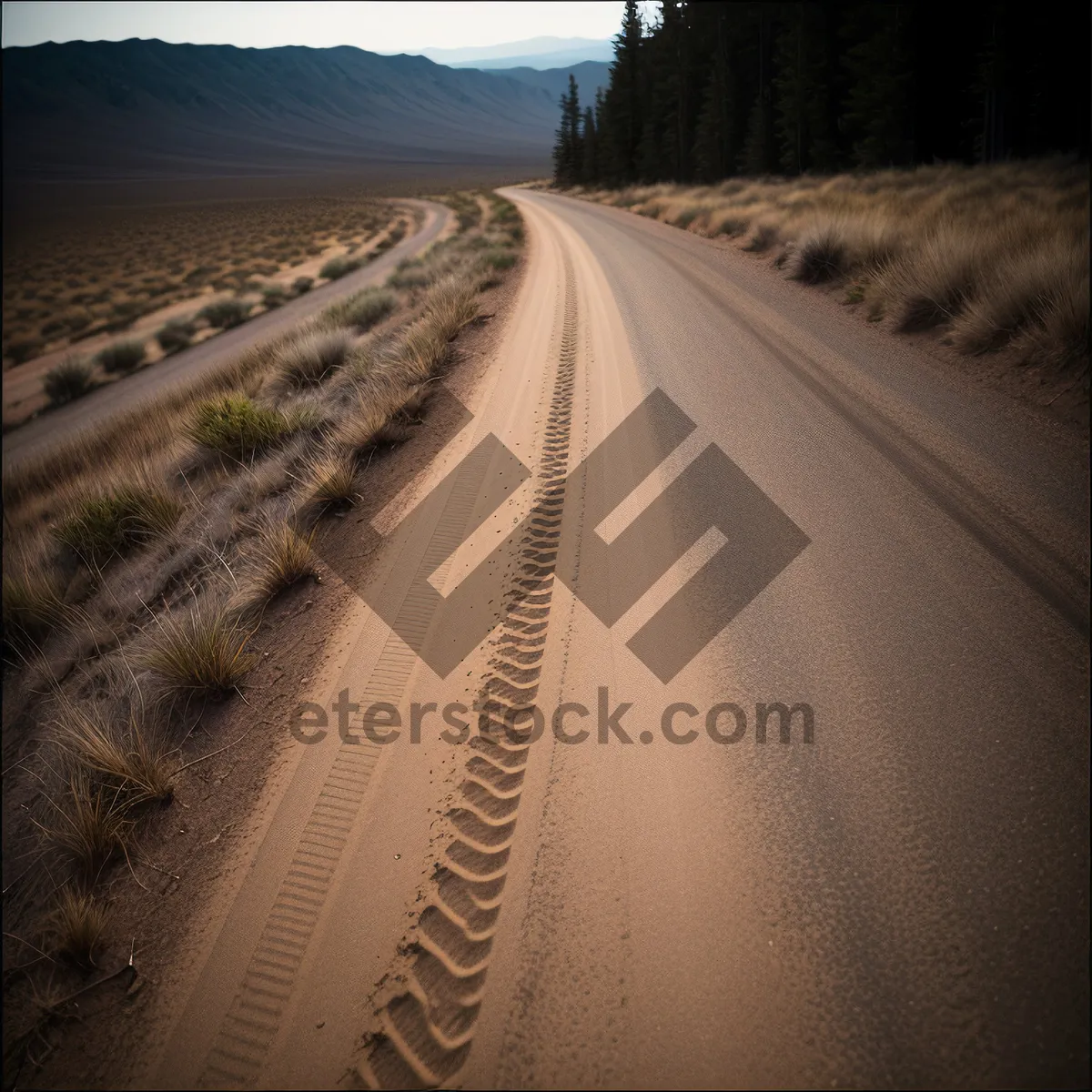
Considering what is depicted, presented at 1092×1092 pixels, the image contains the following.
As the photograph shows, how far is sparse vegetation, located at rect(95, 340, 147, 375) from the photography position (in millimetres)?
16359

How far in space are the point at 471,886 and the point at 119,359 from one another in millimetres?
18768

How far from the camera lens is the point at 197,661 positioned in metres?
3.81

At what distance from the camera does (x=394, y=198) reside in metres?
72.3

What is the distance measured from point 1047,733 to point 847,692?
78 cm

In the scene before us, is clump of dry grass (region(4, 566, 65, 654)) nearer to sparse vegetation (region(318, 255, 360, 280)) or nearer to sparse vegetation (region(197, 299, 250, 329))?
sparse vegetation (region(197, 299, 250, 329))

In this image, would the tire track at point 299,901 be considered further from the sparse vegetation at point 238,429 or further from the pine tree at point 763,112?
the pine tree at point 763,112

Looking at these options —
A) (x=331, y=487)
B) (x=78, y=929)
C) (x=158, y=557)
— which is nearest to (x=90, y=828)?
(x=78, y=929)

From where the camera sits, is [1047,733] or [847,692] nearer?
[1047,733]

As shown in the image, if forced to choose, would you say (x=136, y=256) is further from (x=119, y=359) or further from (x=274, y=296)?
(x=119, y=359)

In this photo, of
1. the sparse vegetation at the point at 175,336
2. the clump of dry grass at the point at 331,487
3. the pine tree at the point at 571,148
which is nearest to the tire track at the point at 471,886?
the clump of dry grass at the point at 331,487

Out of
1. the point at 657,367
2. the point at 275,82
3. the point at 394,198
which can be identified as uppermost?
the point at 275,82

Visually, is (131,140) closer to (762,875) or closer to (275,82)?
(275,82)

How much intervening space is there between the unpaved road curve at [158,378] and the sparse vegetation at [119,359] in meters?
0.49

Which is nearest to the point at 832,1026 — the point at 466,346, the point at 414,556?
the point at 414,556
